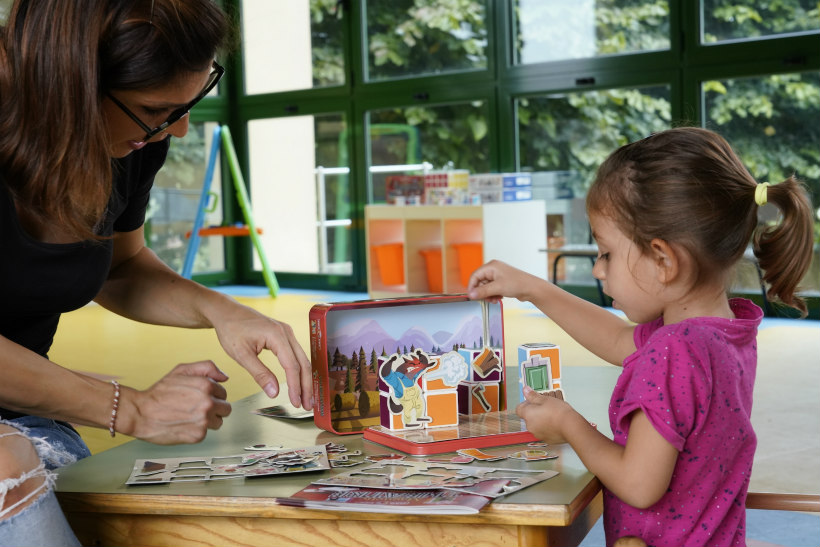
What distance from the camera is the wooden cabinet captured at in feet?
20.8

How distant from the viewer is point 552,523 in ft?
3.20

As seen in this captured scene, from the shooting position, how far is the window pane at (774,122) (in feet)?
18.3

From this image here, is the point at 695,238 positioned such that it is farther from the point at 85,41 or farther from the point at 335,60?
the point at 335,60

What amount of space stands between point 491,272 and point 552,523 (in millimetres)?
580

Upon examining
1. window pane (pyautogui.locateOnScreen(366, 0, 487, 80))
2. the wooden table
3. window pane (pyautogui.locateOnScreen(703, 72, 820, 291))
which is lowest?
the wooden table

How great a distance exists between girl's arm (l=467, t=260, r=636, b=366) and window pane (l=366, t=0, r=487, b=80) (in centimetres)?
558

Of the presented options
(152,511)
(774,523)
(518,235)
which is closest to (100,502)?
(152,511)

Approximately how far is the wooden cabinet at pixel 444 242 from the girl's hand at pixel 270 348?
15.7 ft

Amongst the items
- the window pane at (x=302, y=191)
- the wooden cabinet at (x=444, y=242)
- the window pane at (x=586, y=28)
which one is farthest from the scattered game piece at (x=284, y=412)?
the window pane at (x=302, y=191)

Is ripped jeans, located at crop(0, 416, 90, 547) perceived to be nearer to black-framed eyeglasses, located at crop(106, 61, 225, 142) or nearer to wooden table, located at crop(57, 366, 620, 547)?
wooden table, located at crop(57, 366, 620, 547)

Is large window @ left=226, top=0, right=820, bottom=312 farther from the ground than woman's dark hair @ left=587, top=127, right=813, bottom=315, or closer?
farther from the ground

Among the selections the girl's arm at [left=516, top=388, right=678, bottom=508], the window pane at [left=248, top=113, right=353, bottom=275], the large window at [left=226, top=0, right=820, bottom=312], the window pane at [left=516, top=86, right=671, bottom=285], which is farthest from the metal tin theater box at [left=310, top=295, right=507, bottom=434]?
the window pane at [left=248, top=113, right=353, bottom=275]

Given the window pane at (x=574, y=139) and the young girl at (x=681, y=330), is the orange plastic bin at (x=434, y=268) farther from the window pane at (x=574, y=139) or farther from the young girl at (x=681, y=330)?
the young girl at (x=681, y=330)

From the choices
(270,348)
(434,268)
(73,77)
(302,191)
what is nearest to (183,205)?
(302,191)
